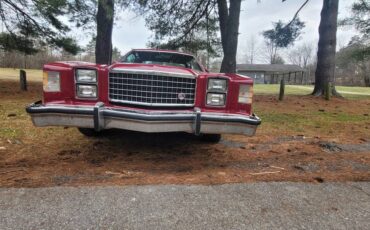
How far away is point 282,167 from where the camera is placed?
3.90 m

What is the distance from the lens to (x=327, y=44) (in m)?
13.2

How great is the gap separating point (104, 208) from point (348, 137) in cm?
493

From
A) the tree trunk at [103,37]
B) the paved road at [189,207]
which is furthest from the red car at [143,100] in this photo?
the tree trunk at [103,37]

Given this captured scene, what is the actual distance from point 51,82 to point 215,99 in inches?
78.6

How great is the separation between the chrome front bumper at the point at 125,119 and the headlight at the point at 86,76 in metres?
0.33

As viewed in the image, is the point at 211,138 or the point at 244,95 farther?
the point at 211,138

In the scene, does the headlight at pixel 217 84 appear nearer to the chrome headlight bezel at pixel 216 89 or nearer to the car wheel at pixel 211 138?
the chrome headlight bezel at pixel 216 89

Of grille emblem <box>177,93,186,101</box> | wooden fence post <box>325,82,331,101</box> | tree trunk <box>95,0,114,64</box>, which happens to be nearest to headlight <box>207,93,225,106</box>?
grille emblem <box>177,93,186,101</box>

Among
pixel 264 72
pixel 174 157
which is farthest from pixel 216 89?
pixel 264 72

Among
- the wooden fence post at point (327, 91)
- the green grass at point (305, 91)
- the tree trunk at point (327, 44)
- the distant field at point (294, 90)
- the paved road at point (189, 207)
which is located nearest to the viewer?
the paved road at point (189, 207)

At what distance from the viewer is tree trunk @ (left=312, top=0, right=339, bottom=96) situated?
12.9m

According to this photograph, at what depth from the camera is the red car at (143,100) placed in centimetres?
356

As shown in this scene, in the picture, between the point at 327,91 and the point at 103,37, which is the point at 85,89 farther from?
the point at 327,91

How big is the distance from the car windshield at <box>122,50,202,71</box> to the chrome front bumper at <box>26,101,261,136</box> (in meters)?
2.08
